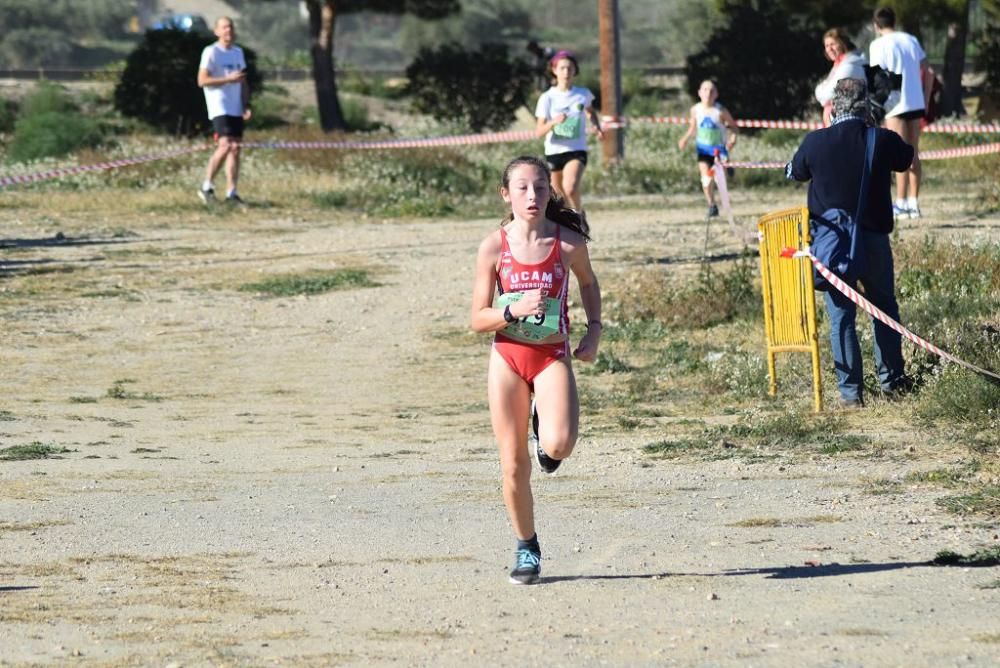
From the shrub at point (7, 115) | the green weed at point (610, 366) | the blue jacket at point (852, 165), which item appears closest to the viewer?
the blue jacket at point (852, 165)

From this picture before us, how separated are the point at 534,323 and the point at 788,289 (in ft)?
14.2

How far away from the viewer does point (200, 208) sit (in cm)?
2178

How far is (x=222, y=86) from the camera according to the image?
20.8 m

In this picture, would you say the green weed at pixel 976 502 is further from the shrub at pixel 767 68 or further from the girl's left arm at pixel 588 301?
the shrub at pixel 767 68

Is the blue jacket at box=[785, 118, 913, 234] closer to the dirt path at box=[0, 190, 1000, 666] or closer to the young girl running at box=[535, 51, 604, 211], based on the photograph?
the dirt path at box=[0, 190, 1000, 666]

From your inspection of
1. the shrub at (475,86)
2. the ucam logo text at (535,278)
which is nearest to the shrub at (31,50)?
the shrub at (475,86)

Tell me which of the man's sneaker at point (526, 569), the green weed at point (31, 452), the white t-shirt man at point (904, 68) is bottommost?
the green weed at point (31, 452)

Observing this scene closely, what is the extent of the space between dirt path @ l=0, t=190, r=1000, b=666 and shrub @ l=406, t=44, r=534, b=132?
66.0 feet

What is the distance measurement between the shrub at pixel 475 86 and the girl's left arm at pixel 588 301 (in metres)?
27.1

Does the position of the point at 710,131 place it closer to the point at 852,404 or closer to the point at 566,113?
the point at 566,113

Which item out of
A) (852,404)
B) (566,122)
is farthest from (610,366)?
(566,122)

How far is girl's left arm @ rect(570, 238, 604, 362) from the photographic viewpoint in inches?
276

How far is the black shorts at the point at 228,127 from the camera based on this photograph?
816 inches

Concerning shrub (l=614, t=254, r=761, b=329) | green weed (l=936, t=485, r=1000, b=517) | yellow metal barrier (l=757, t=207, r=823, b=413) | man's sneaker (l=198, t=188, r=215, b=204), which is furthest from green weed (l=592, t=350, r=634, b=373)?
man's sneaker (l=198, t=188, r=215, b=204)
